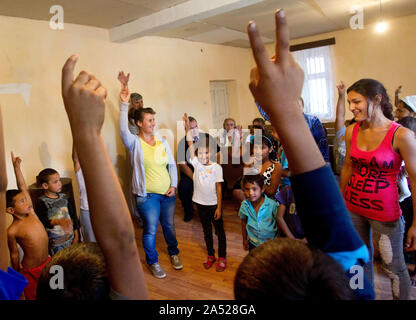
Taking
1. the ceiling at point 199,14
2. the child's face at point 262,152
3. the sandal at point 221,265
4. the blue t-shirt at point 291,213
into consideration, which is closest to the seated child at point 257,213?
the blue t-shirt at point 291,213

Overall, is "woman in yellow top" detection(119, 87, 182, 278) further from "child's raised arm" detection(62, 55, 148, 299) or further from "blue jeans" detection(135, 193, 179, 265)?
"child's raised arm" detection(62, 55, 148, 299)

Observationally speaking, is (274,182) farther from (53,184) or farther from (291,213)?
(53,184)

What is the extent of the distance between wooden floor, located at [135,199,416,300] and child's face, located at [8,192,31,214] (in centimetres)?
120

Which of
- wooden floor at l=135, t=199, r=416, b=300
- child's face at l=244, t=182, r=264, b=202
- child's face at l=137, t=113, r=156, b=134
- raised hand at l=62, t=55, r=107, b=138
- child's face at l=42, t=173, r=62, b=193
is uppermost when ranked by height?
child's face at l=137, t=113, r=156, b=134

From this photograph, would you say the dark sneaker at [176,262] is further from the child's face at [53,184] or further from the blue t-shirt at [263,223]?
the child's face at [53,184]

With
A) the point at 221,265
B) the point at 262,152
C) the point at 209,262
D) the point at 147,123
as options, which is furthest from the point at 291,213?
the point at 147,123

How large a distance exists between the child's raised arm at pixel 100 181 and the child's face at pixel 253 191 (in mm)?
1740

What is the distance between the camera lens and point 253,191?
219cm

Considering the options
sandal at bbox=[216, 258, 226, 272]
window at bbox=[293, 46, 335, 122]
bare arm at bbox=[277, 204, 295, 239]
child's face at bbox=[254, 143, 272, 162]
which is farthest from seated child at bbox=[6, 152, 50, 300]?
window at bbox=[293, 46, 335, 122]

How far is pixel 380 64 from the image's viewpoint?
6164 mm

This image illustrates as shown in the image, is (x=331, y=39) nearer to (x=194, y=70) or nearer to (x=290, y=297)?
(x=194, y=70)

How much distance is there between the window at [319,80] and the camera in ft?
22.1

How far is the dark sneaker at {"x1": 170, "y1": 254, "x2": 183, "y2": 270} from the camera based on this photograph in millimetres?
2822

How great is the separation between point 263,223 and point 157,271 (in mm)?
1195
